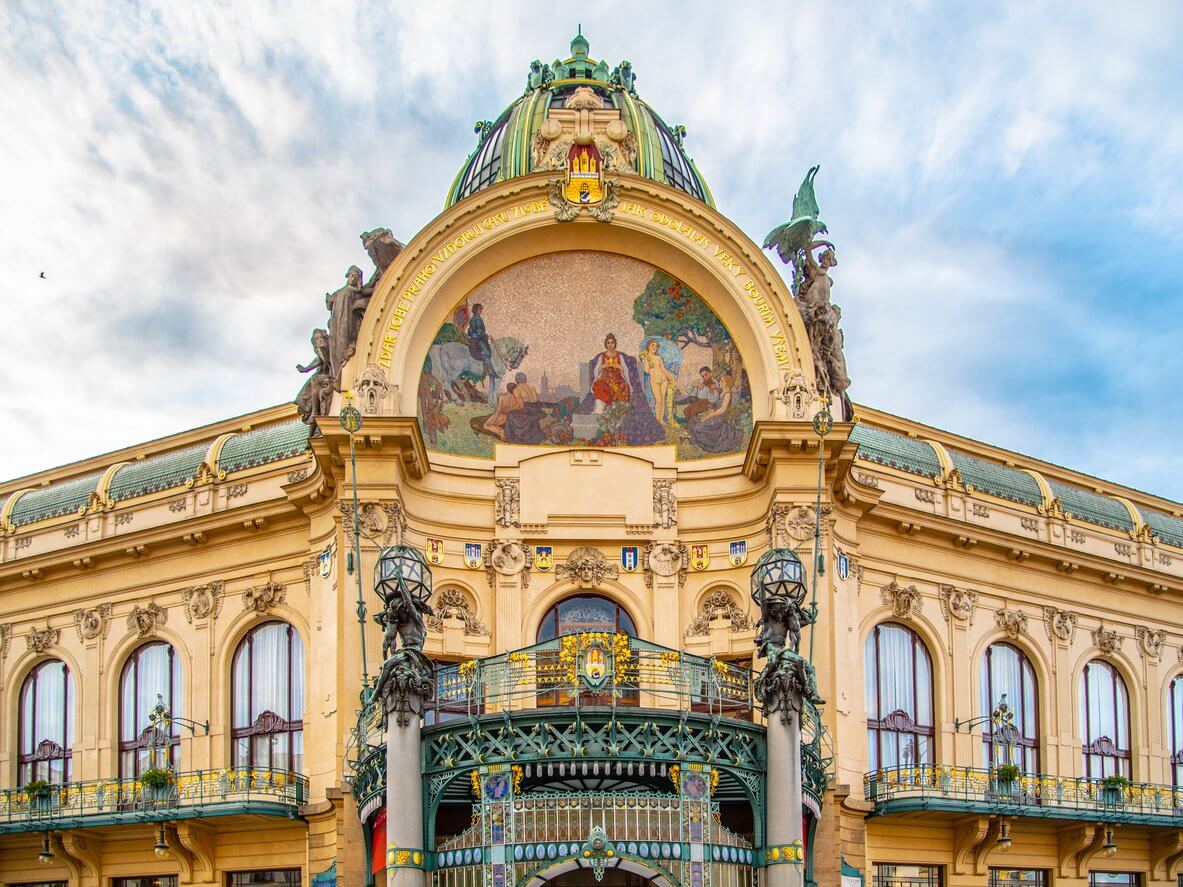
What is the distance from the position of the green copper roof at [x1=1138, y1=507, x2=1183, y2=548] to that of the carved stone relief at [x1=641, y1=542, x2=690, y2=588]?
15.2 meters

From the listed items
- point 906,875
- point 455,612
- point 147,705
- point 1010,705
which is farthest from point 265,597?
point 1010,705

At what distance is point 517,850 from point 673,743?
9.69ft

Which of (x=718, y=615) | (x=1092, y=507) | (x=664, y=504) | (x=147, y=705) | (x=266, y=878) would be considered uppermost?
(x=1092, y=507)

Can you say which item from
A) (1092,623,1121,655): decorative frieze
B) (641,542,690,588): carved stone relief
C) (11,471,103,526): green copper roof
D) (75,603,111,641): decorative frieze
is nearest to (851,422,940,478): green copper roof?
(641,542,690,588): carved stone relief

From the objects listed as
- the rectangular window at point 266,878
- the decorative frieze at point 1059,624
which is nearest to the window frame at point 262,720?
the rectangular window at point 266,878

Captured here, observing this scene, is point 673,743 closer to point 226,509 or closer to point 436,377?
point 436,377

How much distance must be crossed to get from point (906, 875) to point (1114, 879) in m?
6.65

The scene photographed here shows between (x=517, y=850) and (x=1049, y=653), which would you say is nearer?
(x=517, y=850)

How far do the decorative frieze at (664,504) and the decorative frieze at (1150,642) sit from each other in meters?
13.7

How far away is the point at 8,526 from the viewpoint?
41.2 m

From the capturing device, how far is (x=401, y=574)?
26953mm

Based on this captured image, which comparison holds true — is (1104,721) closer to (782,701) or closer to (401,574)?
(782,701)

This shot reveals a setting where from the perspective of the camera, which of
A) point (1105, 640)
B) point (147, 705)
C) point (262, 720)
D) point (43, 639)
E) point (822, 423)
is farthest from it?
point (1105, 640)

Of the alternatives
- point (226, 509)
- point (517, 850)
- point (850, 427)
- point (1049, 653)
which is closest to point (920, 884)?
point (1049, 653)
